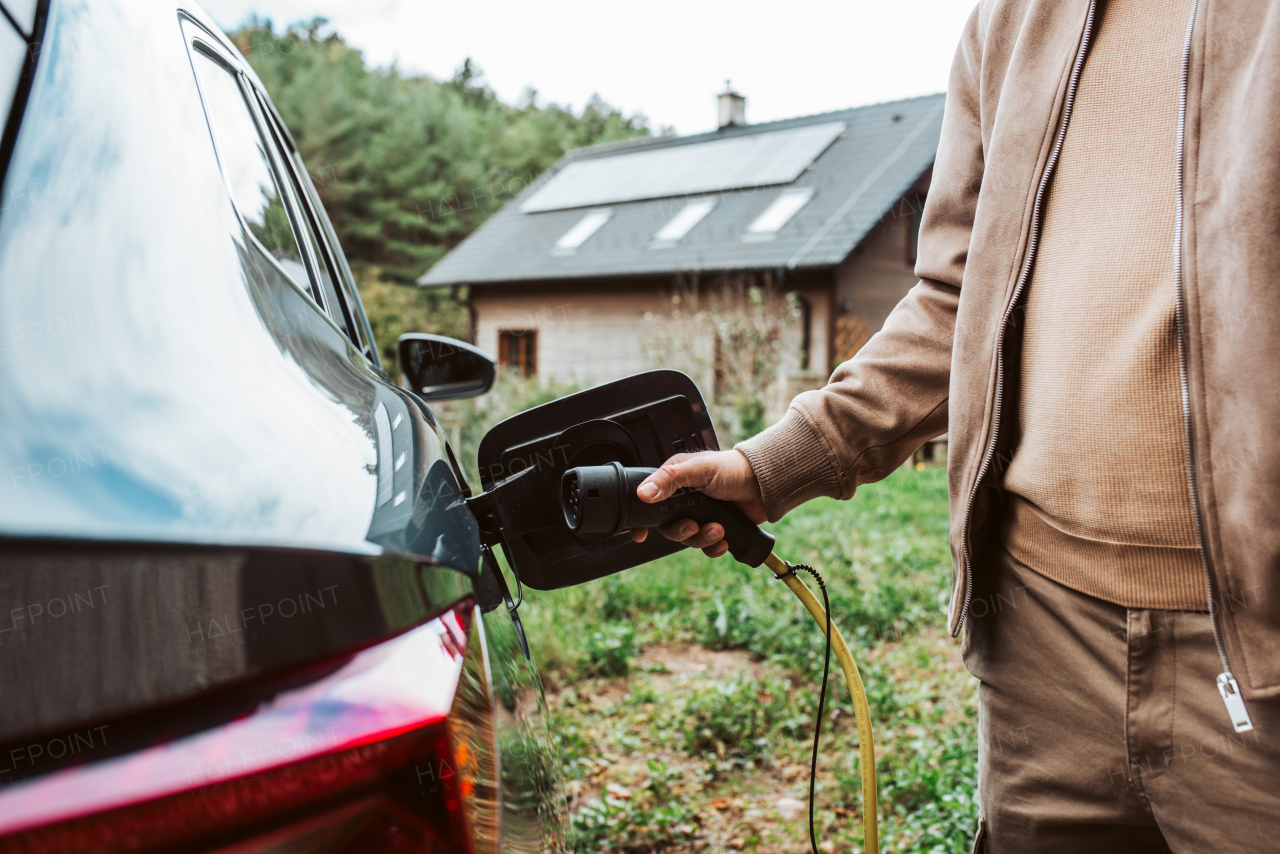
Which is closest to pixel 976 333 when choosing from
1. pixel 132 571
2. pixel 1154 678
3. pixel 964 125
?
pixel 964 125

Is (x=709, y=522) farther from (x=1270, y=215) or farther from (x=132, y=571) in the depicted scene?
(x=132, y=571)

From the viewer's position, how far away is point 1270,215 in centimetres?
95

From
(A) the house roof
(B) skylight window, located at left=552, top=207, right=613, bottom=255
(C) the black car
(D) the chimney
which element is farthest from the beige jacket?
(D) the chimney

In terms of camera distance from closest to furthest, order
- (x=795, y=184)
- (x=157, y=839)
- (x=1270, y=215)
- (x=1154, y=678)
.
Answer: (x=157, y=839)
(x=1270, y=215)
(x=1154, y=678)
(x=795, y=184)

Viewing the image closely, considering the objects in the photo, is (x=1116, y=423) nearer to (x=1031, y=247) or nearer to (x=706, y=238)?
(x=1031, y=247)

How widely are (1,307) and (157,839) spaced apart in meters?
0.46

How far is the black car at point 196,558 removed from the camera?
595 mm

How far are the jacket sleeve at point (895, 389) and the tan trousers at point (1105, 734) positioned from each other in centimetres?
30

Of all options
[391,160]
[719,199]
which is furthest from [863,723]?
[391,160]

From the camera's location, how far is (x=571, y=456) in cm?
132

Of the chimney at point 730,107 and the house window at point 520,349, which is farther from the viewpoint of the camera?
the chimney at point 730,107

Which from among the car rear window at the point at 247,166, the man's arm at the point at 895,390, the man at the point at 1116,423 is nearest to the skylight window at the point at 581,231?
the car rear window at the point at 247,166

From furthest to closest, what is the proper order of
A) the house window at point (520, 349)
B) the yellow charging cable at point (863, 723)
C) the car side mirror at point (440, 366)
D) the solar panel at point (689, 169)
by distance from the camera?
the house window at point (520, 349) → the solar panel at point (689, 169) → the car side mirror at point (440, 366) → the yellow charging cable at point (863, 723)

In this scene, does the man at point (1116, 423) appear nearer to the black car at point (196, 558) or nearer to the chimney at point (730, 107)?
the black car at point (196, 558)
